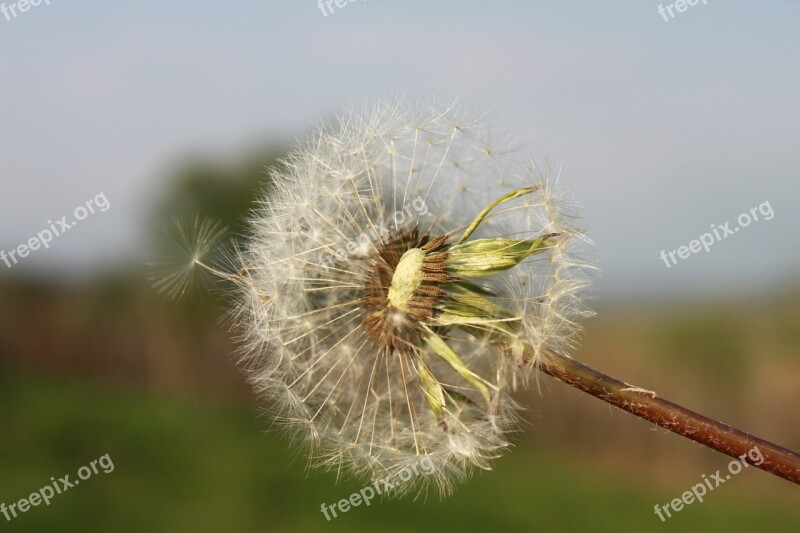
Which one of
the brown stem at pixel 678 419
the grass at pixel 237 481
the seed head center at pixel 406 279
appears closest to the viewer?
the brown stem at pixel 678 419

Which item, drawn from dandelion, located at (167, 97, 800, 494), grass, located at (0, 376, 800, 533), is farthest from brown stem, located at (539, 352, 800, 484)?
grass, located at (0, 376, 800, 533)

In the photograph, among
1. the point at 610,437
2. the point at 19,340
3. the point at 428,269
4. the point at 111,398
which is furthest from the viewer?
the point at 19,340

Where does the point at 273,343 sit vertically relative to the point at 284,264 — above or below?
below

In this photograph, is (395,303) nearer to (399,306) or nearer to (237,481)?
(399,306)

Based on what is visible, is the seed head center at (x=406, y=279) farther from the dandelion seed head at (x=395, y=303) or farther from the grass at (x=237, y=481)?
the grass at (x=237, y=481)

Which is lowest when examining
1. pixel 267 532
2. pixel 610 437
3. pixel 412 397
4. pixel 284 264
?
pixel 610 437

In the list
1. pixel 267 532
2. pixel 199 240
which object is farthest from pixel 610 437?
pixel 199 240

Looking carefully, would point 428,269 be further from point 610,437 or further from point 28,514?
point 610,437

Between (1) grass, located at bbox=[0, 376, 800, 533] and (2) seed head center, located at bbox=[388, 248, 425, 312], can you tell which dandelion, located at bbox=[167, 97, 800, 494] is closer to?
(2) seed head center, located at bbox=[388, 248, 425, 312]

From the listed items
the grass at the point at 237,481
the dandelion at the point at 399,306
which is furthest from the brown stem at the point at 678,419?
the grass at the point at 237,481
